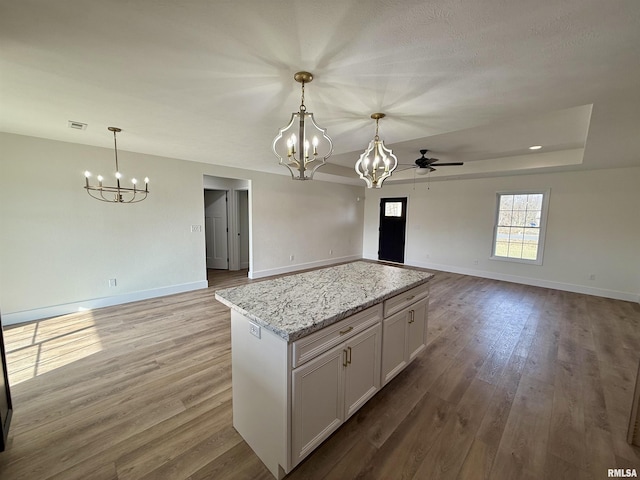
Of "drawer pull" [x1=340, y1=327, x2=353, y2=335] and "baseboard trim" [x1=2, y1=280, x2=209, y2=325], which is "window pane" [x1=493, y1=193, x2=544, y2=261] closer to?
"drawer pull" [x1=340, y1=327, x2=353, y2=335]

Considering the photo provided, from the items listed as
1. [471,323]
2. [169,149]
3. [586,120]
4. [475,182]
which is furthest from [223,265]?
[586,120]

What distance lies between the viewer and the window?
17.7ft

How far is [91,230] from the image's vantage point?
12.3 ft

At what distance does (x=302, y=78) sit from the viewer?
1.85 meters

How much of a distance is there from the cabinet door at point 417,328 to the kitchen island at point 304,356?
0.75 feet

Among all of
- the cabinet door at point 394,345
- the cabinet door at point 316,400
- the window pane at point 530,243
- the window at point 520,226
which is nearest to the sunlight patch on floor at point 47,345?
the cabinet door at point 316,400

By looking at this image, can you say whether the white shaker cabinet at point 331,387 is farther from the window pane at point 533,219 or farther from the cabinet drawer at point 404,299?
the window pane at point 533,219

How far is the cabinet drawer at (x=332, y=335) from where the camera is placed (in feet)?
4.38

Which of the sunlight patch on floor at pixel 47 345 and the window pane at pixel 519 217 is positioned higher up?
the window pane at pixel 519 217

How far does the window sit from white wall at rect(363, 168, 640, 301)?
0.13 meters

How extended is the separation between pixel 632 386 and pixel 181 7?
443 centimetres

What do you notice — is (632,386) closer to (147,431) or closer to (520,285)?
(520,285)

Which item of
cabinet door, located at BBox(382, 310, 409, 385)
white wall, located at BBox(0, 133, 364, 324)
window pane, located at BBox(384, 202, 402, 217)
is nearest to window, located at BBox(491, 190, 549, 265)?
window pane, located at BBox(384, 202, 402, 217)

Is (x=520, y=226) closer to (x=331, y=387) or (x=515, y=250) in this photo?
(x=515, y=250)
